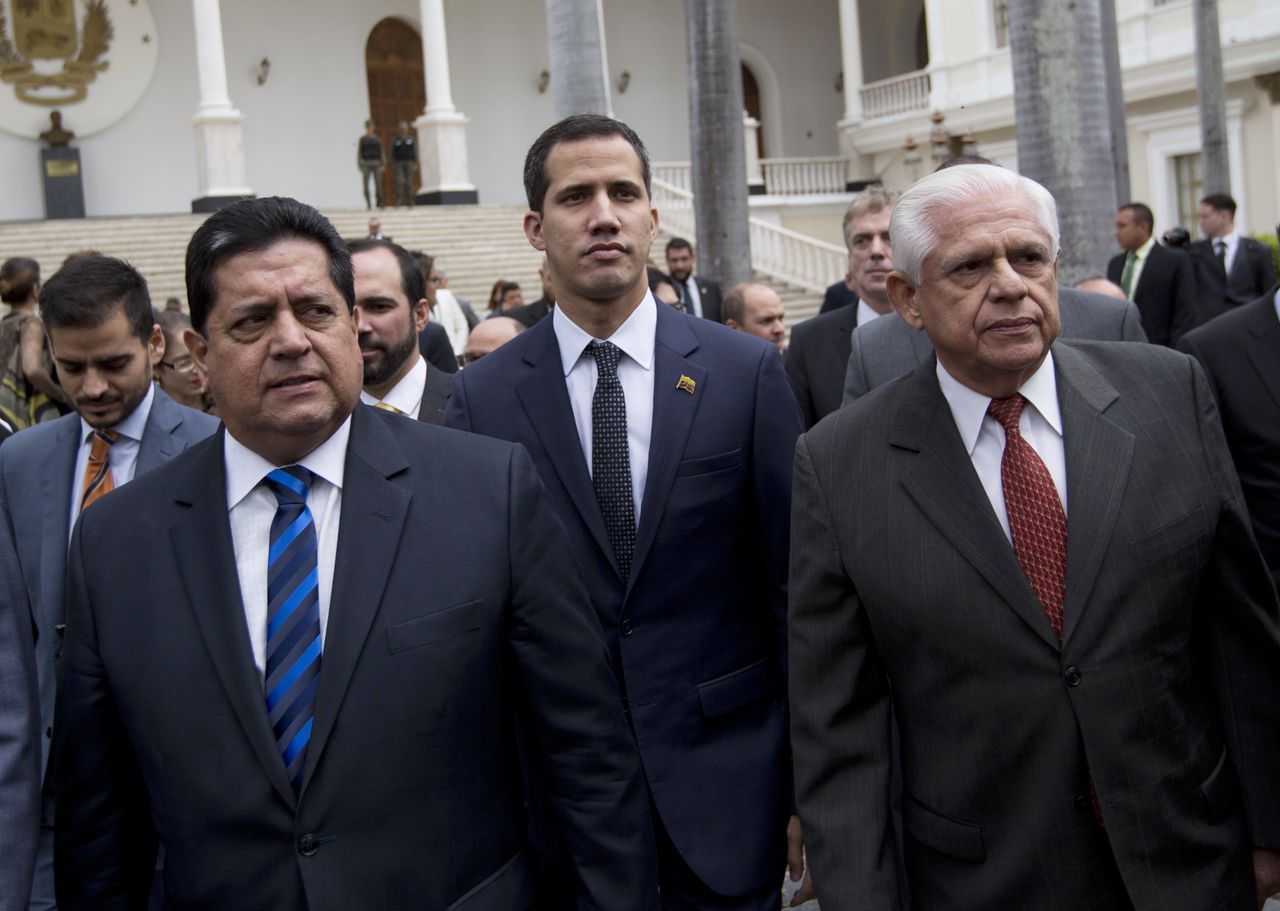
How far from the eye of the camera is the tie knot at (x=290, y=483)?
8.14ft

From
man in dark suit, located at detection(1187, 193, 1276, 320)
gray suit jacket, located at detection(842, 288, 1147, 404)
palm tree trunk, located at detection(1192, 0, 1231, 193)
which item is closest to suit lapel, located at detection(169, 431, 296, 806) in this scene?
gray suit jacket, located at detection(842, 288, 1147, 404)

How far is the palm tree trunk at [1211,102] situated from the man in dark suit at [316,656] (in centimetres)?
1545

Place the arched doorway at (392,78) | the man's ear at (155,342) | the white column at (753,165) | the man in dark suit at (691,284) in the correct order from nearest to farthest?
1. the man's ear at (155,342)
2. the man in dark suit at (691,284)
3. the white column at (753,165)
4. the arched doorway at (392,78)

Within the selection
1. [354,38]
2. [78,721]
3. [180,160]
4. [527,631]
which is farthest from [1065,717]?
[354,38]

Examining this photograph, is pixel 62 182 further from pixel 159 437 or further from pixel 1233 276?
pixel 159 437

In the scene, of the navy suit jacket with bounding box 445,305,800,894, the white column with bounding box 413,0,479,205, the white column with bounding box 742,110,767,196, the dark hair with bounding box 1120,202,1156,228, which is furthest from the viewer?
the white column with bounding box 742,110,767,196

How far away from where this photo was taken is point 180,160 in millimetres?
25969

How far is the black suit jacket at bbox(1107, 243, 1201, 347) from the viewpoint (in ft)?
34.3

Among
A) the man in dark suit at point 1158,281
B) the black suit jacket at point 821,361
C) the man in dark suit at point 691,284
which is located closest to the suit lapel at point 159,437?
the black suit jacket at point 821,361

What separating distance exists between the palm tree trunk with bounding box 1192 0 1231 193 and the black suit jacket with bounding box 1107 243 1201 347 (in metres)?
6.25

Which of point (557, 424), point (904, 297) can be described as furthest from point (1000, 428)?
point (557, 424)

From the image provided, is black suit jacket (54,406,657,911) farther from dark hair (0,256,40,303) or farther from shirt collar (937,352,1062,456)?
dark hair (0,256,40,303)

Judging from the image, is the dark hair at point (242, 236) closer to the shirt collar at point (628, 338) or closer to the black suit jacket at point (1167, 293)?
the shirt collar at point (628, 338)

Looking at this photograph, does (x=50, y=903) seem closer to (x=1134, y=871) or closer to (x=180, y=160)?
(x=1134, y=871)
